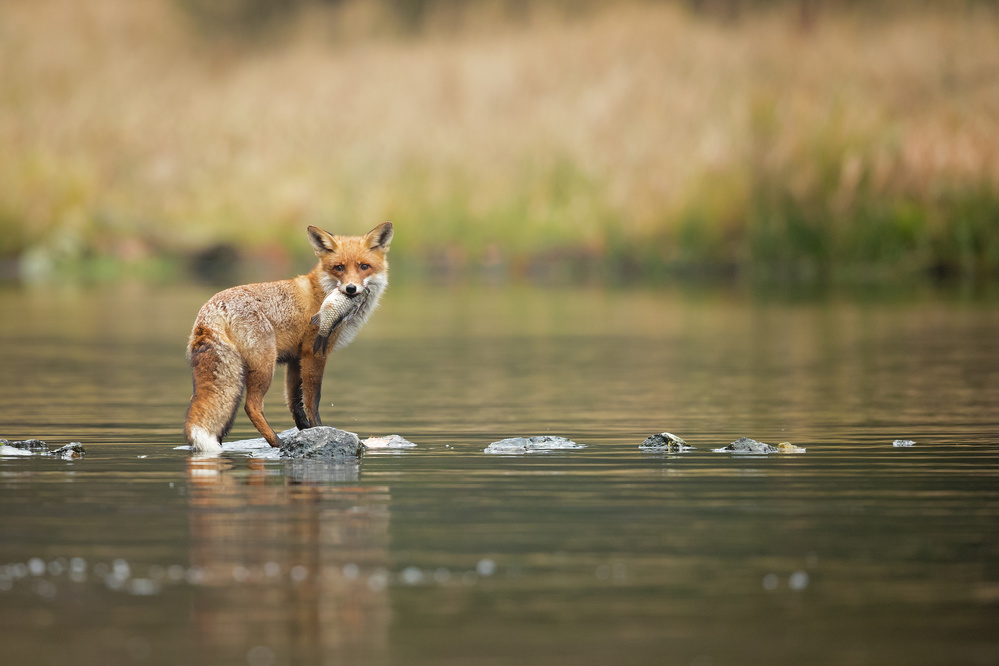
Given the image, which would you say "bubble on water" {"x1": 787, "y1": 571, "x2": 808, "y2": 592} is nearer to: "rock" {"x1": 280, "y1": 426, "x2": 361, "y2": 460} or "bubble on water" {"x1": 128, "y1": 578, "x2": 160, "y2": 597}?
"bubble on water" {"x1": 128, "y1": 578, "x2": 160, "y2": 597}

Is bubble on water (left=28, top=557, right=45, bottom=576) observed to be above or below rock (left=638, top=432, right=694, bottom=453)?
below

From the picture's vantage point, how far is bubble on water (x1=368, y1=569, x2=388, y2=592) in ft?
23.5

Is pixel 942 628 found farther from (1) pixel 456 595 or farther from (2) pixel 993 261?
(2) pixel 993 261

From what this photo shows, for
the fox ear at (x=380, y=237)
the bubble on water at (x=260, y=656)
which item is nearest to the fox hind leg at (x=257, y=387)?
the fox ear at (x=380, y=237)

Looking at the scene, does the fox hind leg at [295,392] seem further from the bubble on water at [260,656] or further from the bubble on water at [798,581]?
the bubble on water at [260,656]

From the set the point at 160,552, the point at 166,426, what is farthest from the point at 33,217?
the point at 160,552

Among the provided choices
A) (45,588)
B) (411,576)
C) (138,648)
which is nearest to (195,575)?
(45,588)

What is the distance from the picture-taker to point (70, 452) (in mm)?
11648

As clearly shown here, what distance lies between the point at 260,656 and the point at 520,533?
105 inches

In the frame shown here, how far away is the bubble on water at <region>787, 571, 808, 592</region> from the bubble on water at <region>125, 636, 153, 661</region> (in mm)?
3028

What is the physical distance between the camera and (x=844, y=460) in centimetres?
1163

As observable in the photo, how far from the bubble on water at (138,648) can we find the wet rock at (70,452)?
5.59m

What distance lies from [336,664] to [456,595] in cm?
117

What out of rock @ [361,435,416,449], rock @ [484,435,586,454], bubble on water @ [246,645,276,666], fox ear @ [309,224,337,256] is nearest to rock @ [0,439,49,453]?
rock @ [361,435,416,449]
